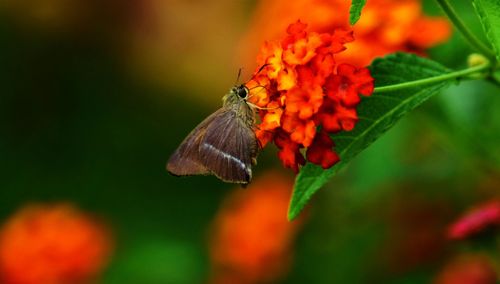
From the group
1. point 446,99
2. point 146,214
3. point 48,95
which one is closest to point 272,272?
point 446,99

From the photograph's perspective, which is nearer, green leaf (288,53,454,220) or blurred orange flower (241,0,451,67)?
green leaf (288,53,454,220)

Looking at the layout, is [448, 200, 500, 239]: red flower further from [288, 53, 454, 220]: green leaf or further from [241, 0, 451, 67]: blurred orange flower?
[288, 53, 454, 220]: green leaf

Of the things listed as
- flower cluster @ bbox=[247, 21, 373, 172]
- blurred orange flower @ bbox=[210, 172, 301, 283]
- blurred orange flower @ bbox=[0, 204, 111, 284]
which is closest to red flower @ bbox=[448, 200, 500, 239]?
flower cluster @ bbox=[247, 21, 373, 172]

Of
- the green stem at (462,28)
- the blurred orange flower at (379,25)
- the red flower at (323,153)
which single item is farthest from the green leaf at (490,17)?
the blurred orange flower at (379,25)

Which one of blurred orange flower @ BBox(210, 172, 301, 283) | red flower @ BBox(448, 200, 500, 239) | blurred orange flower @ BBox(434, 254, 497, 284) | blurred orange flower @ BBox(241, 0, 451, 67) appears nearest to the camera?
red flower @ BBox(448, 200, 500, 239)

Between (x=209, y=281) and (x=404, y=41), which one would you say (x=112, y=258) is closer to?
(x=209, y=281)

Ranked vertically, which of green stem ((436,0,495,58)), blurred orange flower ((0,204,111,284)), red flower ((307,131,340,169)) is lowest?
red flower ((307,131,340,169))

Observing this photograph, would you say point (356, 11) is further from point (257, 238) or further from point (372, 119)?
point (257, 238)
